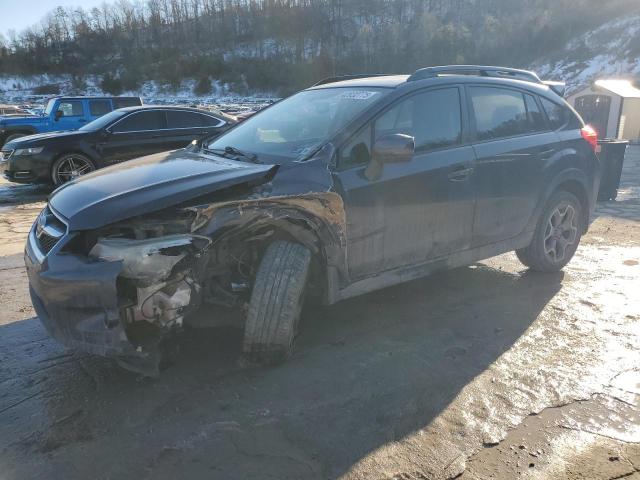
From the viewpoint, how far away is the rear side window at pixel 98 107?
13125 millimetres

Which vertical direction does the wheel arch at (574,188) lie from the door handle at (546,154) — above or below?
below

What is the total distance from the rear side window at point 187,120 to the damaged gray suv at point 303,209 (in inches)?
256

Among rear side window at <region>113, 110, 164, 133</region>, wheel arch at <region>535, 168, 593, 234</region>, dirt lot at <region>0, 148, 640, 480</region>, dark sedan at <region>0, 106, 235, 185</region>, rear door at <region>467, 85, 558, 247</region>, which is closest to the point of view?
dirt lot at <region>0, 148, 640, 480</region>

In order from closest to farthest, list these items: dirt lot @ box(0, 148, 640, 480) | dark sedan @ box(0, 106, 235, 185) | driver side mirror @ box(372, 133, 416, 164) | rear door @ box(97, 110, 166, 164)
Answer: dirt lot @ box(0, 148, 640, 480)
driver side mirror @ box(372, 133, 416, 164)
dark sedan @ box(0, 106, 235, 185)
rear door @ box(97, 110, 166, 164)

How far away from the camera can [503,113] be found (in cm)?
416

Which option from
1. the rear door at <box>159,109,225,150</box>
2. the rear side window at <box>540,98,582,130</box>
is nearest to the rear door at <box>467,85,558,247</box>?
Answer: the rear side window at <box>540,98,582,130</box>

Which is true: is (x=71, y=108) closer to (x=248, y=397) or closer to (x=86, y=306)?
(x=86, y=306)

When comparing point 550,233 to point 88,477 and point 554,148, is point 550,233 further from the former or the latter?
point 88,477

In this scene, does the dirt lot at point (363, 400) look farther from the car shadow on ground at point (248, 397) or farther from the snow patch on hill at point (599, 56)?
the snow patch on hill at point (599, 56)

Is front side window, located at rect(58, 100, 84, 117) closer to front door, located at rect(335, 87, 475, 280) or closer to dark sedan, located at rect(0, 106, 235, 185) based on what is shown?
dark sedan, located at rect(0, 106, 235, 185)

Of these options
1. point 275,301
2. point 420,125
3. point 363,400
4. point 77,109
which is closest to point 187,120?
point 77,109

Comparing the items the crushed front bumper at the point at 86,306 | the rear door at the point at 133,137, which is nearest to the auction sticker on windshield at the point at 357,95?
the crushed front bumper at the point at 86,306

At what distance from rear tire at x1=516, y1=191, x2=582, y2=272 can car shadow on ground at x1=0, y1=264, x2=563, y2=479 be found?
32.9 inches

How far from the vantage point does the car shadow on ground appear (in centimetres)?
233
